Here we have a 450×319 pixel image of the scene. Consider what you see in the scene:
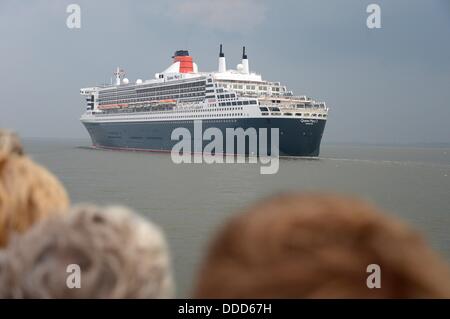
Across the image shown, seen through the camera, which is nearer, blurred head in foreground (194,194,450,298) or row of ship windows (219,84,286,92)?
blurred head in foreground (194,194,450,298)

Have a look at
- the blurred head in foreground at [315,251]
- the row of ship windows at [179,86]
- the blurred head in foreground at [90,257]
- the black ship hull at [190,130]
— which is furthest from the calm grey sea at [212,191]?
the row of ship windows at [179,86]

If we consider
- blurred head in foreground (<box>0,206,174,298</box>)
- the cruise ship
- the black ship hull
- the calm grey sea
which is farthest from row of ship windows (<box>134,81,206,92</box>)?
blurred head in foreground (<box>0,206,174,298</box>)

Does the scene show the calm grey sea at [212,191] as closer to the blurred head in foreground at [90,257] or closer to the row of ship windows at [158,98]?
the blurred head in foreground at [90,257]

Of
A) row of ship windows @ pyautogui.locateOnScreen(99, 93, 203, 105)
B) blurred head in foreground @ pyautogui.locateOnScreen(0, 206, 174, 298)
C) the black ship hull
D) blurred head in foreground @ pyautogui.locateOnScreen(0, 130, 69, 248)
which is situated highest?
row of ship windows @ pyautogui.locateOnScreen(99, 93, 203, 105)

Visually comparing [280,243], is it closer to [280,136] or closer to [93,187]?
[93,187]

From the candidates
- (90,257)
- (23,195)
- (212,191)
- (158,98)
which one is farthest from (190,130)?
(90,257)

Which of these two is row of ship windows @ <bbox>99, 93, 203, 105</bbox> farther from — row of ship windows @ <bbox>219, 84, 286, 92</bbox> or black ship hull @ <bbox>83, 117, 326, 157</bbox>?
row of ship windows @ <bbox>219, 84, 286, 92</bbox>

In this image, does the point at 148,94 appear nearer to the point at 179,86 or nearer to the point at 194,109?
the point at 179,86
